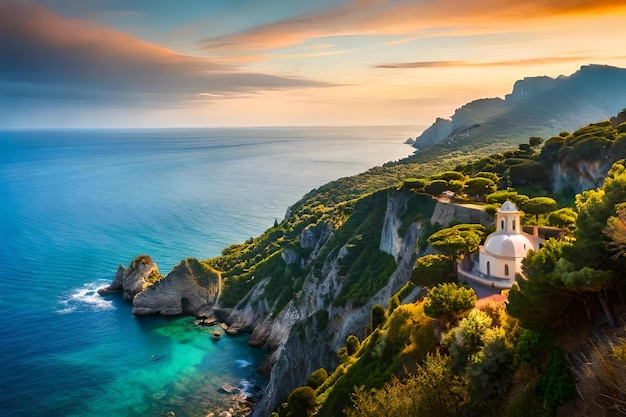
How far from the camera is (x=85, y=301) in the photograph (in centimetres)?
8781

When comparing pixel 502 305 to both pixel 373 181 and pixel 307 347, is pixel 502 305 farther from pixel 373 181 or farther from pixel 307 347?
pixel 373 181

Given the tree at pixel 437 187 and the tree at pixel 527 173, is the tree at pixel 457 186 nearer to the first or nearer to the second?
the tree at pixel 437 187

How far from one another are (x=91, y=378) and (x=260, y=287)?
3047 centimetres

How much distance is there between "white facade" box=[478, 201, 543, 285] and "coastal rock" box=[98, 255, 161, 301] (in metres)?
68.7

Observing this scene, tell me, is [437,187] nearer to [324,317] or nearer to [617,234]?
[324,317]

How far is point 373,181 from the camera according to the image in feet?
449

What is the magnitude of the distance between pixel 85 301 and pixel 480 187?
2747 inches

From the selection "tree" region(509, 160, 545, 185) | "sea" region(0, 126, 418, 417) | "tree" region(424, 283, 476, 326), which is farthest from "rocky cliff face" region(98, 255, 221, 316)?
"tree" region(424, 283, 476, 326)

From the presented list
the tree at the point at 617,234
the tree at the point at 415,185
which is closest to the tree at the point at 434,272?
the tree at the point at 617,234

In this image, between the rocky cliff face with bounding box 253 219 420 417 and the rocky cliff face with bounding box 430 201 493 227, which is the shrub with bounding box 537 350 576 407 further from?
the rocky cliff face with bounding box 253 219 420 417

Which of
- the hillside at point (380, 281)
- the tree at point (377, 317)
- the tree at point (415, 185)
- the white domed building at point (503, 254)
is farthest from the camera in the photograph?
the tree at point (415, 185)

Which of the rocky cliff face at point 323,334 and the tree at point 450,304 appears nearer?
the tree at point 450,304

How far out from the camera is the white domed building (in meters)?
34.1

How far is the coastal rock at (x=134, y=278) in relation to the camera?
89.9 meters
